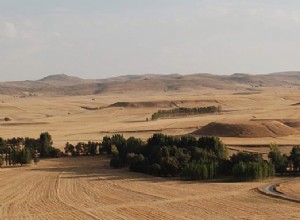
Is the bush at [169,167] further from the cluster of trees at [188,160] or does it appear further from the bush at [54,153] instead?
the bush at [54,153]

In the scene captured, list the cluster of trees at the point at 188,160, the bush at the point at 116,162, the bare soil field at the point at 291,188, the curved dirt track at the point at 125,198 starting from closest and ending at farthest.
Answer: the curved dirt track at the point at 125,198 → the bare soil field at the point at 291,188 → the cluster of trees at the point at 188,160 → the bush at the point at 116,162

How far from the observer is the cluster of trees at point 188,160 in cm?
5644

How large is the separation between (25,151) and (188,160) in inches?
991

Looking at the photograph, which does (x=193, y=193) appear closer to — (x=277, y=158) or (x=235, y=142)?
(x=277, y=158)

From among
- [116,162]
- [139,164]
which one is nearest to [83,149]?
[116,162]

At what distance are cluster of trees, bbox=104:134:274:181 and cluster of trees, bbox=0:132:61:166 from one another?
11.2 metres

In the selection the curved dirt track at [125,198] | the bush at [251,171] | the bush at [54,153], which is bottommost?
the curved dirt track at [125,198]

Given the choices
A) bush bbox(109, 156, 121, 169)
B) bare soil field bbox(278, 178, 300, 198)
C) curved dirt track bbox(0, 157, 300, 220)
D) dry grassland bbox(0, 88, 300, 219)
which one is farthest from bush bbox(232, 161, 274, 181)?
bush bbox(109, 156, 121, 169)

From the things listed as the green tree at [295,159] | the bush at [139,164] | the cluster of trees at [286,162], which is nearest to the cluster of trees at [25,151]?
the bush at [139,164]

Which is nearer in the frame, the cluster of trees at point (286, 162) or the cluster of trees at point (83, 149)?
the cluster of trees at point (286, 162)

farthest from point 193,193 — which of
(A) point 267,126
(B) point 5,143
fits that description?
(A) point 267,126

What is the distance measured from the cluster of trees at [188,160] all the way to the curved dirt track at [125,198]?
2.47 meters

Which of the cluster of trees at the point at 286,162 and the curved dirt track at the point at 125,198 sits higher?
the cluster of trees at the point at 286,162

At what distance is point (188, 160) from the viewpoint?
62531mm
